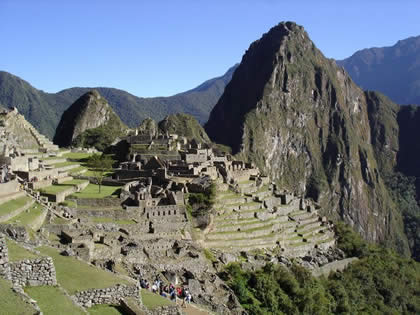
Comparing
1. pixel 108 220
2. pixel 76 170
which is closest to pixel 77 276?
pixel 108 220

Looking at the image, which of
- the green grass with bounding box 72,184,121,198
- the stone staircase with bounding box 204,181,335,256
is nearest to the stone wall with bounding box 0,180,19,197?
the green grass with bounding box 72,184,121,198

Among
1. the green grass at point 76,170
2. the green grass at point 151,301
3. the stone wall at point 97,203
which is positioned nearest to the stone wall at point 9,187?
the stone wall at point 97,203

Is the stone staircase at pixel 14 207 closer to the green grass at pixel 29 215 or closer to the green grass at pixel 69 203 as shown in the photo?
the green grass at pixel 29 215

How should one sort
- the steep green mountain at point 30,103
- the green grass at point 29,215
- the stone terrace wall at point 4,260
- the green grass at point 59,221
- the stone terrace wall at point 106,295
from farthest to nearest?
the steep green mountain at point 30,103 < the green grass at point 59,221 < the green grass at point 29,215 < the stone terrace wall at point 106,295 < the stone terrace wall at point 4,260

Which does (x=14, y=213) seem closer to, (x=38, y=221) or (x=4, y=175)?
(x=38, y=221)

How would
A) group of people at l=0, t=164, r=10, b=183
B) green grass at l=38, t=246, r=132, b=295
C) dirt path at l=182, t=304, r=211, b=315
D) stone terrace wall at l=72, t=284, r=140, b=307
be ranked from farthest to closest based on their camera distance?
1. group of people at l=0, t=164, r=10, b=183
2. dirt path at l=182, t=304, r=211, b=315
3. green grass at l=38, t=246, r=132, b=295
4. stone terrace wall at l=72, t=284, r=140, b=307

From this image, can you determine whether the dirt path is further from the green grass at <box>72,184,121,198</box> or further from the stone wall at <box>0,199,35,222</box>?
the green grass at <box>72,184,121,198</box>
